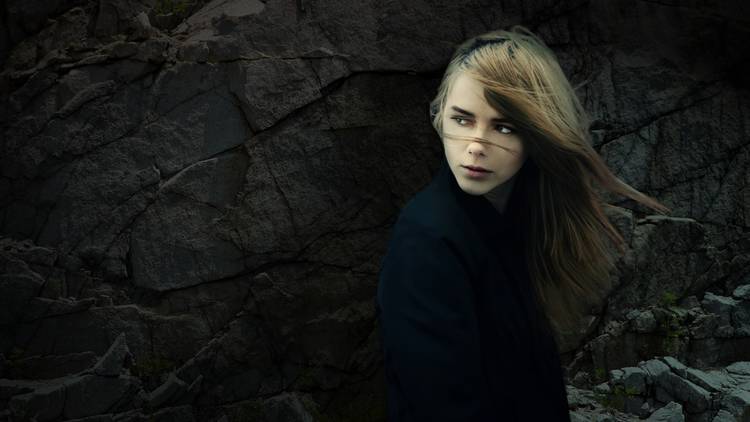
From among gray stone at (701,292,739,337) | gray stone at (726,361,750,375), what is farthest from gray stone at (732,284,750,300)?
gray stone at (726,361,750,375)

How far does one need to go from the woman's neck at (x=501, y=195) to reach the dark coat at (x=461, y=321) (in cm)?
3

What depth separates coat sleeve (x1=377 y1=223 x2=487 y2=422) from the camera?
6.22 ft

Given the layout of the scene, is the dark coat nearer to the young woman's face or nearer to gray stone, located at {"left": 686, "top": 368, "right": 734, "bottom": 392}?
the young woman's face

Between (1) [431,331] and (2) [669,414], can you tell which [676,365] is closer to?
(2) [669,414]

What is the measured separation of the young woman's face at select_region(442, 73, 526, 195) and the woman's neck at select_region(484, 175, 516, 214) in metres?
0.10

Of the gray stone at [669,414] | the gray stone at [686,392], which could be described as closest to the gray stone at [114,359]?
the gray stone at [669,414]

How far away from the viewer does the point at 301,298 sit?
4.30 metres

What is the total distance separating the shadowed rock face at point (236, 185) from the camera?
3.97 meters

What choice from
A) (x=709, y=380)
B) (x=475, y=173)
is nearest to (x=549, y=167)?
(x=475, y=173)

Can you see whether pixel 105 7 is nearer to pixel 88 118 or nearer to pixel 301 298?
pixel 88 118

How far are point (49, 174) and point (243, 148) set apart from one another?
117 cm

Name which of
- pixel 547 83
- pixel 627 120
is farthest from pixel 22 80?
pixel 627 120

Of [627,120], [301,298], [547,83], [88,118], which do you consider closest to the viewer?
[547,83]

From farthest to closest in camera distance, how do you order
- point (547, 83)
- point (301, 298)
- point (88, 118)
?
point (301, 298) < point (88, 118) < point (547, 83)
